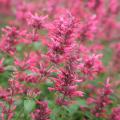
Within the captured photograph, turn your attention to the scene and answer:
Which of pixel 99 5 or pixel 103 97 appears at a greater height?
pixel 99 5

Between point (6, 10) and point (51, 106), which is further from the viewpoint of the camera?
point (6, 10)

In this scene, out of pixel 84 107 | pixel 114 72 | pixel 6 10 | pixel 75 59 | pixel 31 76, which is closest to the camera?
pixel 75 59

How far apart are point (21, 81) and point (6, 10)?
211 inches

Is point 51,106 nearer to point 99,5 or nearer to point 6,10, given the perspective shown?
point 99,5

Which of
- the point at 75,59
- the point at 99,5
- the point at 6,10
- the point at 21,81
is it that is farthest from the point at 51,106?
the point at 6,10

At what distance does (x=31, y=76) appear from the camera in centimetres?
497

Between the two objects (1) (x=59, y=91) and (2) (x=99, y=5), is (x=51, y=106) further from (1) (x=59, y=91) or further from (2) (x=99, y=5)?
(2) (x=99, y=5)

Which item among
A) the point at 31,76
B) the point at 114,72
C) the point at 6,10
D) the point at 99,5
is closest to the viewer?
the point at 31,76

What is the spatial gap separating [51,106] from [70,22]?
3.84 feet

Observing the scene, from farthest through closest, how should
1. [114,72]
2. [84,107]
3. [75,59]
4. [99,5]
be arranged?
[114,72]
[99,5]
[84,107]
[75,59]

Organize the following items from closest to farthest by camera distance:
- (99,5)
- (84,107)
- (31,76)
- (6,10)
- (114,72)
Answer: (31,76) < (84,107) < (99,5) < (114,72) < (6,10)

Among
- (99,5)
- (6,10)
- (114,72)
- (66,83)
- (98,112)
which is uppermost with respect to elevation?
(6,10)

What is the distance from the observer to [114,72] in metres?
7.95

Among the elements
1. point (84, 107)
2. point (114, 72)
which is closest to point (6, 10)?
point (114, 72)
